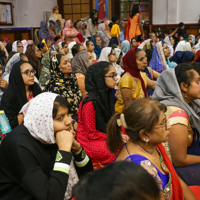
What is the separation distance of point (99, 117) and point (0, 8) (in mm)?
8545

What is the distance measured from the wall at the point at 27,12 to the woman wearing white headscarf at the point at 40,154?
31.4 ft

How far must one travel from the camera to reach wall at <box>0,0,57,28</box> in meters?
10.2

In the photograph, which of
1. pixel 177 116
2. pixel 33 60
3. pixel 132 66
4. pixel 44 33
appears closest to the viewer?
pixel 177 116

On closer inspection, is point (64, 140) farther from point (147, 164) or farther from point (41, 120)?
point (147, 164)

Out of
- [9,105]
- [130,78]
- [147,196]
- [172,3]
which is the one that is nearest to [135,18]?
[172,3]

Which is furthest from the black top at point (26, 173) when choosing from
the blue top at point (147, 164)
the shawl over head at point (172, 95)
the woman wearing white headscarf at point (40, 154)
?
the shawl over head at point (172, 95)

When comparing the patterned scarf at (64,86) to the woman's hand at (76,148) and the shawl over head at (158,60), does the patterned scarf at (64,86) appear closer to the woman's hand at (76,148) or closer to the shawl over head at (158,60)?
the woman's hand at (76,148)

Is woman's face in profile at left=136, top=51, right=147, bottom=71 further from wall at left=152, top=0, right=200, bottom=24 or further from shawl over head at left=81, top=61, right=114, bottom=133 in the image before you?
wall at left=152, top=0, right=200, bottom=24

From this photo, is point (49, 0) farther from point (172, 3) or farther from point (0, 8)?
point (172, 3)

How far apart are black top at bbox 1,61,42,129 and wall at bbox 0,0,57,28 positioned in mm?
8163

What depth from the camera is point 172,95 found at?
1.94 metres

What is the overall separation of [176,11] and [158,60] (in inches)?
252

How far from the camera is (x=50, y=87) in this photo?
323cm

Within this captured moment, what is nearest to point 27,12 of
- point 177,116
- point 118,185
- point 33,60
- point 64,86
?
point 33,60
